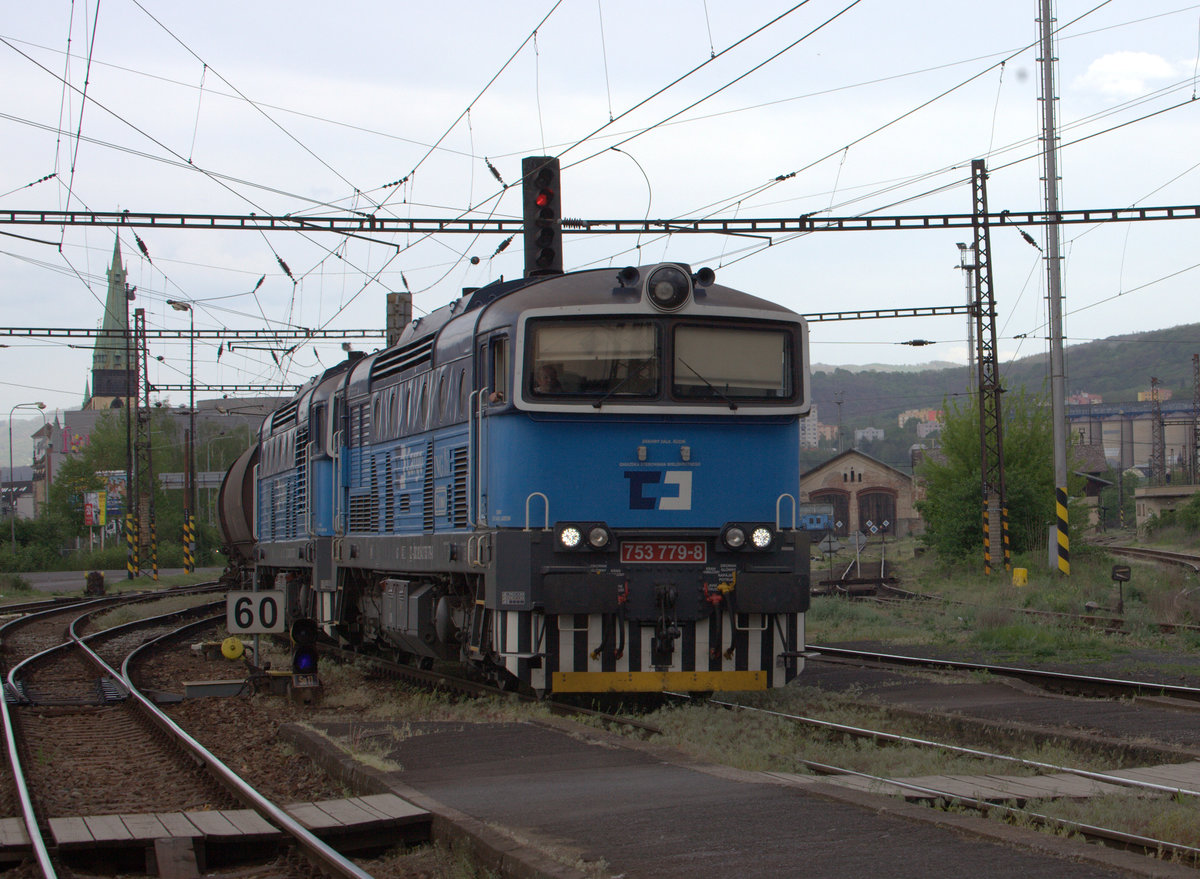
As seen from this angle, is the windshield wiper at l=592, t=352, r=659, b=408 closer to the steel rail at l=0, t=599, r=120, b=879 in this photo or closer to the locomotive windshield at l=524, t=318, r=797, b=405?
the locomotive windshield at l=524, t=318, r=797, b=405

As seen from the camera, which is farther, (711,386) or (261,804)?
(711,386)

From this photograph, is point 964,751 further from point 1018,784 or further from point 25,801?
point 25,801

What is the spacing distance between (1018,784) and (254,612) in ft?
27.7

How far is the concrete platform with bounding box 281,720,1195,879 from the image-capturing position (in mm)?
5500

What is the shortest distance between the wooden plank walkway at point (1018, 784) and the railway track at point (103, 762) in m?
3.13

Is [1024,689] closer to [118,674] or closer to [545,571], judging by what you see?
[545,571]

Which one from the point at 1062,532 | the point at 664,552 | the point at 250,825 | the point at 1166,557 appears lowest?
the point at 250,825

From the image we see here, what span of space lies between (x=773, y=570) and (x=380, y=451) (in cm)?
575

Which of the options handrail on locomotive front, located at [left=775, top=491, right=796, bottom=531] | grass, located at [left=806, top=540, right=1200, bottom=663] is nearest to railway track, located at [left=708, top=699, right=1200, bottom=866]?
handrail on locomotive front, located at [left=775, top=491, right=796, bottom=531]

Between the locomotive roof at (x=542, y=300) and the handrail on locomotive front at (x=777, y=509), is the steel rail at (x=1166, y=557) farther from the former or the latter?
the locomotive roof at (x=542, y=300)

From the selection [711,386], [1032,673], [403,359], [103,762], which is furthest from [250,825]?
[1032,673]

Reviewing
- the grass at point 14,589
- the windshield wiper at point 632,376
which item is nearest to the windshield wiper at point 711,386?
the windshield wiper at point 632,376

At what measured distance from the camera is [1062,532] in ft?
88.8

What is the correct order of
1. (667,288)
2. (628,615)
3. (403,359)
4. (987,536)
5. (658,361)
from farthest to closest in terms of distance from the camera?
(987,536) → (403,359) → (658,361) → (667,288) → (628,615)
